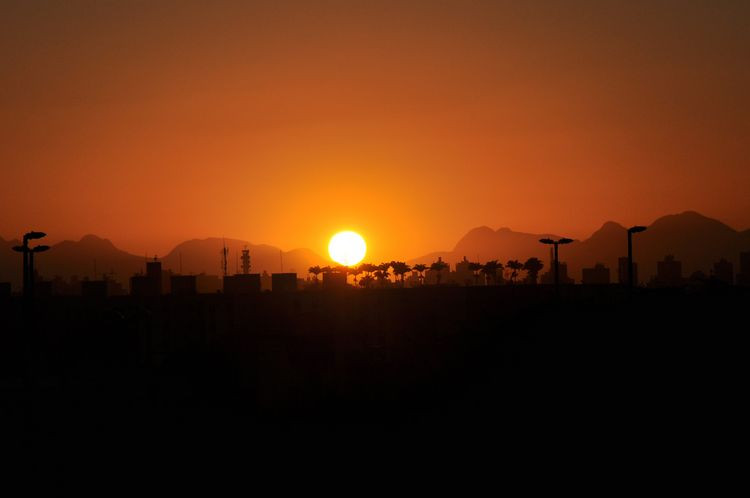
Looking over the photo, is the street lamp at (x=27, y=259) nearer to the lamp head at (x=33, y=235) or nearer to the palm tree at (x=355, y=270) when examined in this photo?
the lamp head at (x=33, y=235)

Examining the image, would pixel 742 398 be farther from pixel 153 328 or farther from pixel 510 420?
pixel 153 328

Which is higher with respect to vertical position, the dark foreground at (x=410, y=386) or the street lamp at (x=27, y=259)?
the street lamp at (x=27, y=259)

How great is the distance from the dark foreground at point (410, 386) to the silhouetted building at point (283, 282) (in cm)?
3698

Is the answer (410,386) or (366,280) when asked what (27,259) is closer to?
(410,386)

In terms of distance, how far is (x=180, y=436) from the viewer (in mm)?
26688

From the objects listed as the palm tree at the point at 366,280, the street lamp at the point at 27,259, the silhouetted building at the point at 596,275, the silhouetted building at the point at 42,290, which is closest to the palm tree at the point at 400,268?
the palm tree at the point at 366,280

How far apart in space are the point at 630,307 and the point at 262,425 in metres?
23.1

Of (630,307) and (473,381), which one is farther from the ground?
(630,307)

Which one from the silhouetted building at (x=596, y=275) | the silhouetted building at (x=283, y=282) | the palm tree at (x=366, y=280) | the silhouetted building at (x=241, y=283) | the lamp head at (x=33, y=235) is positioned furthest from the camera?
the silhouetted building at (x=596, y=275)

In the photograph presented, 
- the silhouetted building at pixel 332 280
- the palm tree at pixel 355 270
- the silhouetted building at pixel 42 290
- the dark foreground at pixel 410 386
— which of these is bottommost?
the dark foreground at pixel 410 386

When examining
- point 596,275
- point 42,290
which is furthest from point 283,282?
point 596,275

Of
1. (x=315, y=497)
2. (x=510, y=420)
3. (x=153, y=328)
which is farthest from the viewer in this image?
(x=153, y=328)

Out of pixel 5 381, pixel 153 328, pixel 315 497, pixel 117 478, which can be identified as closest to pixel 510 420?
pixel 315 497

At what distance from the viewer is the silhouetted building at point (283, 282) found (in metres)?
86.1
